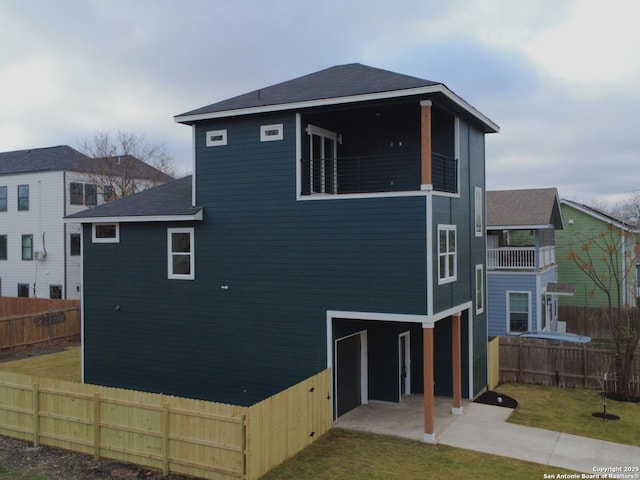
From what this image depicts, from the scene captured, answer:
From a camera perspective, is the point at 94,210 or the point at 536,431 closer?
the point at 536,431

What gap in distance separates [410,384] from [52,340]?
17334mm

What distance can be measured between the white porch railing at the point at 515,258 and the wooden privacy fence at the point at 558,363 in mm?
6936

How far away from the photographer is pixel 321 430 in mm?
13469

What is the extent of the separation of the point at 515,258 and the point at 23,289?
29279mm

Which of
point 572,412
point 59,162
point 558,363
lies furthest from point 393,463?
point 59,162

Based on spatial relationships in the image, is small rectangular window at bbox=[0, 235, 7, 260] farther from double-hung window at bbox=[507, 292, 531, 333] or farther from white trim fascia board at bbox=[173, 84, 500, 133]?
double-hung window at bbox=[507, 292, 531, 333]

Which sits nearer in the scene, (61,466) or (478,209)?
(61,466)

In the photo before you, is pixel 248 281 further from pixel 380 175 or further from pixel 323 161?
pixel 380 175

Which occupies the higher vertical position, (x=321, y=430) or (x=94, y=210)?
(x=94, y=210)

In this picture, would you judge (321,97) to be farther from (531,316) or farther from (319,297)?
(531,316)

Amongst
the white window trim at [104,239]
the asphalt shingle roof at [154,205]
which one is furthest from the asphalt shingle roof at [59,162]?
the white window trim at [104,239]

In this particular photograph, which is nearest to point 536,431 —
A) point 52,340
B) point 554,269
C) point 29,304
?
point 554,269

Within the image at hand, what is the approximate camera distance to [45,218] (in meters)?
35.2

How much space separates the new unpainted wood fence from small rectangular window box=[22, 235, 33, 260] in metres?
6.41
